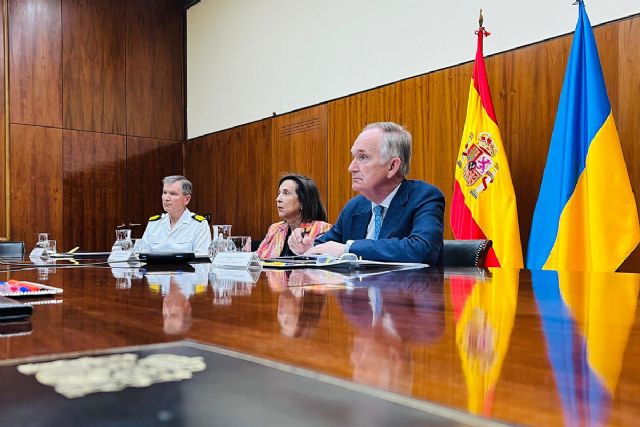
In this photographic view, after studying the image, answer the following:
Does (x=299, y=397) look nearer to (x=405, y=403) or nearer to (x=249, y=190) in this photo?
(x=405, y=403)

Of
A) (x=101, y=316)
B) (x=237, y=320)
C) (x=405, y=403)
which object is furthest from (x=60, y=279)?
(x=405, y=403)

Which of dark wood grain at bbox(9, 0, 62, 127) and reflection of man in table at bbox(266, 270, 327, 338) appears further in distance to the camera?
dark wood grain at bbox(9, 0, 62, 127)

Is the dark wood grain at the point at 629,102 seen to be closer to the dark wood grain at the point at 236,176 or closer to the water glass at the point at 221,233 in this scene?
the water glass at the point at 221,233

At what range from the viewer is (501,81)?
13.2 feet

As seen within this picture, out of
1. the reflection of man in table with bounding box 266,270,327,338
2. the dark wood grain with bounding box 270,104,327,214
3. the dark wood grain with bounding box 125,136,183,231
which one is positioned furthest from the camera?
the dark wood grain with bounding box 125,136,183,231

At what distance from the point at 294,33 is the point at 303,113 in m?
0.84

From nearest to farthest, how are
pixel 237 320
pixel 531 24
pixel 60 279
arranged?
1. pixel 237 320
2. pixel 60 279
3. pixel 531 24

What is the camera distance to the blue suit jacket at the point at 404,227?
6.89 feet

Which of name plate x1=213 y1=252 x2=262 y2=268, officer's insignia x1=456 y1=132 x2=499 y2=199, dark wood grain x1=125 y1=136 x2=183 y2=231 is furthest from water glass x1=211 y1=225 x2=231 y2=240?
dark wood grain x1=125 y1=136 x2=183 y2=231

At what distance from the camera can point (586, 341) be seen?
0.54m

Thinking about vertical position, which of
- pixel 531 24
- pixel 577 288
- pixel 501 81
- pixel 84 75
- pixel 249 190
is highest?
pixel 84 75

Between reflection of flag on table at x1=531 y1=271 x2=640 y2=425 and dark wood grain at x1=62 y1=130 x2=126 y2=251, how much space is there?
249 inches

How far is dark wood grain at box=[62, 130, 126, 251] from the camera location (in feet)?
21.6

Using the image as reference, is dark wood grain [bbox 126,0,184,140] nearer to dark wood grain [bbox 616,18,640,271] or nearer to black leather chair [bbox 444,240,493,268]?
dark wood grain [bbox 616,18,640,271]
